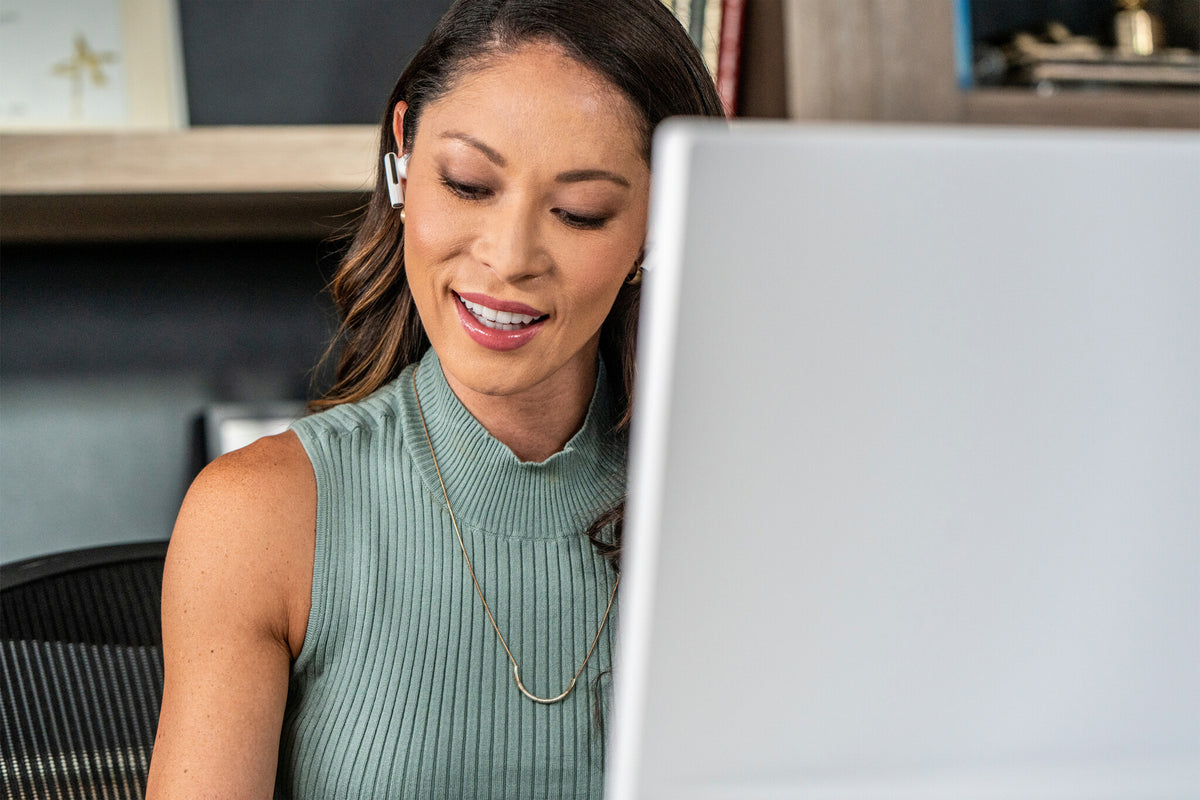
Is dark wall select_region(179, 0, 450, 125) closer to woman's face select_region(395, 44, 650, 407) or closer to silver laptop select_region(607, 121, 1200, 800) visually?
woman's face select_region(395, 44, 650, 407)

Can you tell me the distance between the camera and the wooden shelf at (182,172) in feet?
3.76

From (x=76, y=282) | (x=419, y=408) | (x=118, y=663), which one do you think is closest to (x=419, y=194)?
(x=419, y=408)

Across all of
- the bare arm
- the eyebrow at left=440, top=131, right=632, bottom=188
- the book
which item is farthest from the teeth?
the book

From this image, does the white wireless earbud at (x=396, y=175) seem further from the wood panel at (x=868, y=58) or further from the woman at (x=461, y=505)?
the wood panel at (x=868, y=58)

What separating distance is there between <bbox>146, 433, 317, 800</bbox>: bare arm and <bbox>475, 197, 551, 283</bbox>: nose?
26 cm

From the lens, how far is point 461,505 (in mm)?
973

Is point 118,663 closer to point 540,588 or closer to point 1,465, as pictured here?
point 540,588

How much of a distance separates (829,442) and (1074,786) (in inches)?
5.4

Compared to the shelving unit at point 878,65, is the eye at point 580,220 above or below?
below

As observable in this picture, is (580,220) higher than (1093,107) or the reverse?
the reverse

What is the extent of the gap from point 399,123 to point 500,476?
1.06ft

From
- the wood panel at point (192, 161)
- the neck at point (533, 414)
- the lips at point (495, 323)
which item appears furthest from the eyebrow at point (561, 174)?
the wood panel at point (192, 161)

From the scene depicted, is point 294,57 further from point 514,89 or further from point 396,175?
point 514,89

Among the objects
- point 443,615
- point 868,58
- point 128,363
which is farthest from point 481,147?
point 128,363
